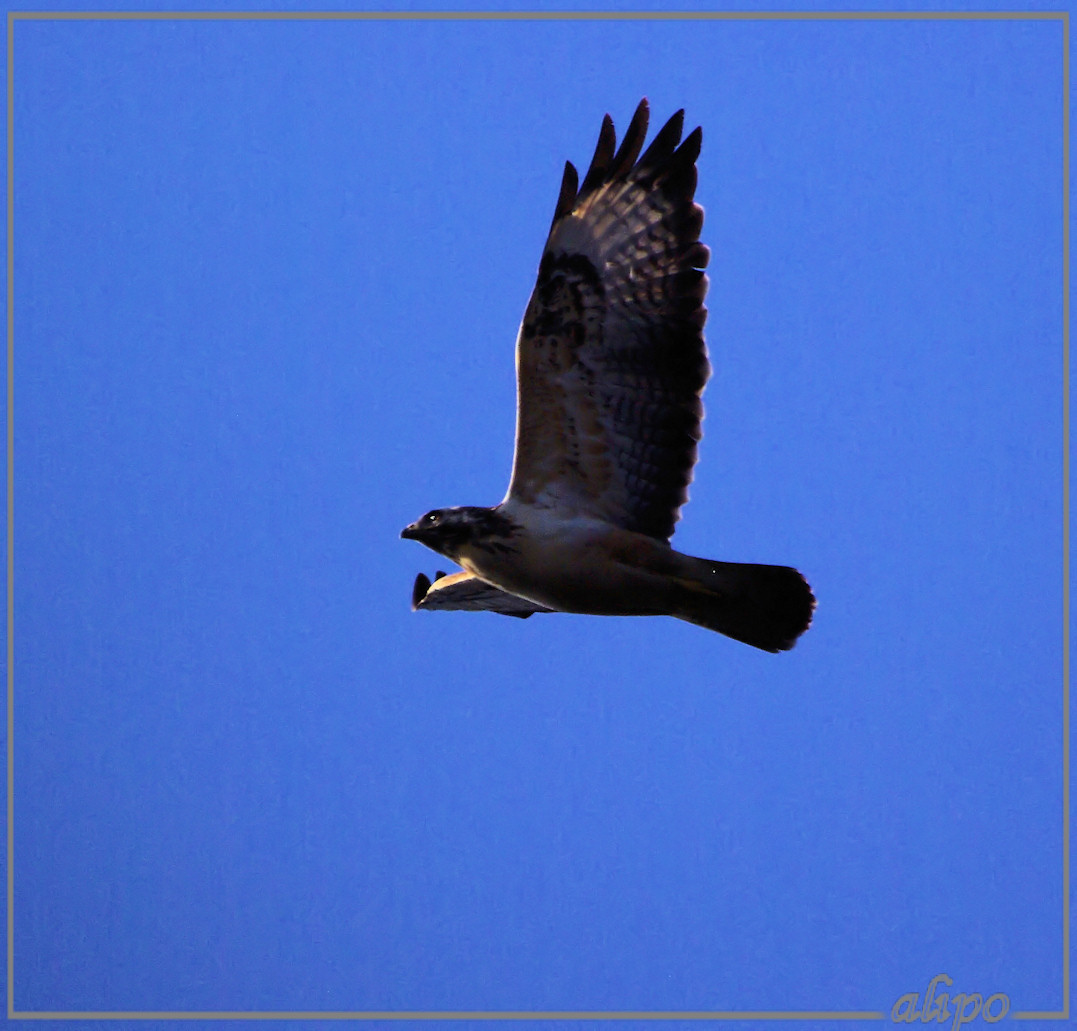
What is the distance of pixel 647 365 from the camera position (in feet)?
22.1

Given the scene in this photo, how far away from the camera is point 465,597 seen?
296 inches

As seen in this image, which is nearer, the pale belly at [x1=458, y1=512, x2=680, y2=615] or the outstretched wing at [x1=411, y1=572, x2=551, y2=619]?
the pale belly at [x1=458, y1=512, x2=680, y2=615]

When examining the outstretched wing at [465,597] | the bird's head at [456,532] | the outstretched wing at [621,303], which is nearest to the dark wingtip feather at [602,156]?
the outstretched wing at [621,303]

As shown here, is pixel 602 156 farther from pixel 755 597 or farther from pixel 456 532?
pixel 755 597

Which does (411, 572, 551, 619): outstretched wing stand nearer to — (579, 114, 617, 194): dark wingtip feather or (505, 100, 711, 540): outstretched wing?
(505, 100, 711, 540): outstretched wing

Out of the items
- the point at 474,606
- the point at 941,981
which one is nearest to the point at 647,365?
the point at 474,606

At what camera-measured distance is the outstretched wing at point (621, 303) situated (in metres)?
6.68

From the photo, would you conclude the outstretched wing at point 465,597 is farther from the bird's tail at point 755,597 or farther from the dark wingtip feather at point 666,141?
the dark wingtip feather at point 666,141

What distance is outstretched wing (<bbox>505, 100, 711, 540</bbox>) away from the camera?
6684 millimetres

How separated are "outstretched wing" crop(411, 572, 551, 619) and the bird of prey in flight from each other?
0.64 metres

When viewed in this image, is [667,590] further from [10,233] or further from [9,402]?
[10,233]

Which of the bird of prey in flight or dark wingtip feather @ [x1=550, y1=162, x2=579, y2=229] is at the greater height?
dark wingtip feather @ [x1=550, y1=162, x2=579, y2=229]

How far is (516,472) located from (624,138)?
1.25m

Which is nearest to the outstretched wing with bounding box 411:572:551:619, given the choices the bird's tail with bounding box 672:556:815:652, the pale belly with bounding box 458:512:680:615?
the pale belly with bounding box 458:512:680:615
